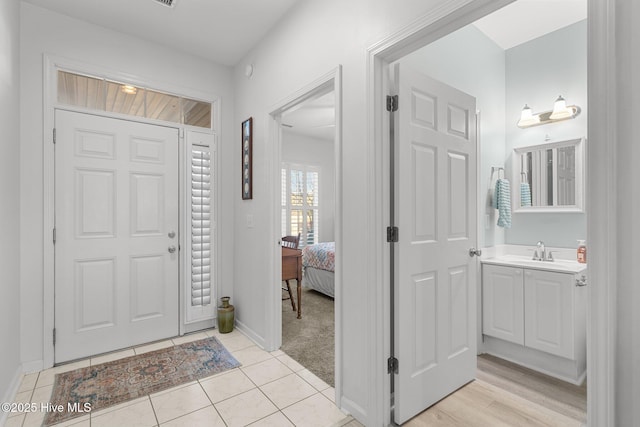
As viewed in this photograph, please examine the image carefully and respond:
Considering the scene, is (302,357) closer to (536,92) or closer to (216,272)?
(216,272)

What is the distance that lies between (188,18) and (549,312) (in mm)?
3726

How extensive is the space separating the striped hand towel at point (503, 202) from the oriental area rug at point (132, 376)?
2675mm

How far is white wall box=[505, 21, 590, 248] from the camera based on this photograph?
2.62 meters

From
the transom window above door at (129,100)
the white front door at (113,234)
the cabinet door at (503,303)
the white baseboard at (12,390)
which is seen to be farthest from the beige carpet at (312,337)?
the transom window above door at (129,100)

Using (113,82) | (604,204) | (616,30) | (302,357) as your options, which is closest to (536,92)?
(616,30)

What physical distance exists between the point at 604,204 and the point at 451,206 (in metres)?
1.04

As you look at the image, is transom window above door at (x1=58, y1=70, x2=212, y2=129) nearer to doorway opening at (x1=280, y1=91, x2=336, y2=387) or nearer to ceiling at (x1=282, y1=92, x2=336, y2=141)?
doorway opening at (x1=280, y1=91, x2=336, y2=387)

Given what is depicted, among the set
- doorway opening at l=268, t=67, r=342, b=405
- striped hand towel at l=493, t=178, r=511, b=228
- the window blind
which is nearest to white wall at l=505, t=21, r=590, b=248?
striped hand towel at l=493, t=178, r=511, b=228

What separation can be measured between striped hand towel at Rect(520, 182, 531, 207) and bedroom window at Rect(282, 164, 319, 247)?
164 inches

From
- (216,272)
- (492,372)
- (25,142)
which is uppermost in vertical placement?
(25,142)

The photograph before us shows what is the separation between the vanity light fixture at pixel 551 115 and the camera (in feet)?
8.55

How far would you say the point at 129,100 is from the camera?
2797 millimetres

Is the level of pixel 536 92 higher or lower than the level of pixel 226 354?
higher

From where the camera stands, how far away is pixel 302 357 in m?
2.56
